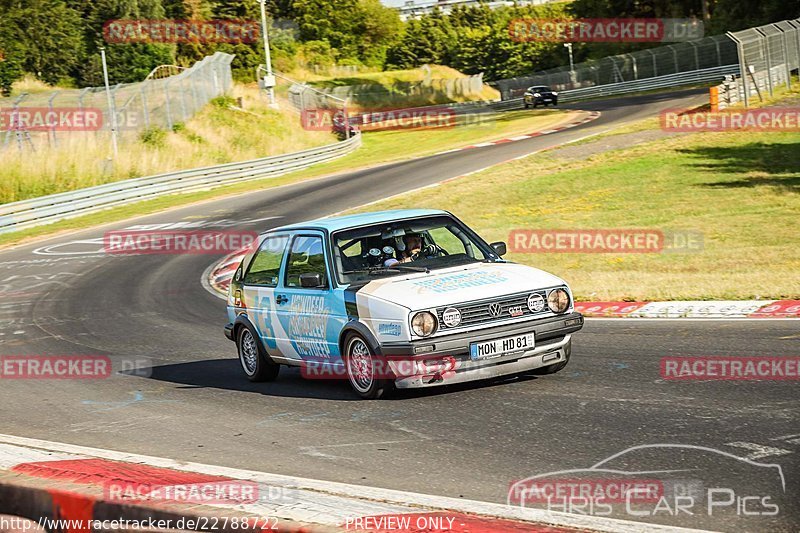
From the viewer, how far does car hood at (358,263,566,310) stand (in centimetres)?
871

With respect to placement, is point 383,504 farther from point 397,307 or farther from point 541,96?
point 541,96

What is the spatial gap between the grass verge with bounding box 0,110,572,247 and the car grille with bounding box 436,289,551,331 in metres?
22.5

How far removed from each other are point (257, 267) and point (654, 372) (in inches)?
167

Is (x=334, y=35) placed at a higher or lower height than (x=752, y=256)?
higher

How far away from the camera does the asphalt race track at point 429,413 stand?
6.49 m

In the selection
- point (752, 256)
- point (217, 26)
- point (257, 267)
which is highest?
point (217, 26)

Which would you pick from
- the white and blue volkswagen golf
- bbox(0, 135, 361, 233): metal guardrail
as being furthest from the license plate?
bbox(0, 135, 361, 233): metal guardrail

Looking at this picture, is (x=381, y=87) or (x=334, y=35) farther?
(x=334, y=35)

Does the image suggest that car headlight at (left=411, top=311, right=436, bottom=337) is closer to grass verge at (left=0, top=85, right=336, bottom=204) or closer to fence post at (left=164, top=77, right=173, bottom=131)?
grass verge at (left=0, top=85, right=336, bottom=204)

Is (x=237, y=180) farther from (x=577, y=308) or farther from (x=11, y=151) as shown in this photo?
(x=577, y=308)

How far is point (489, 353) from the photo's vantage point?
8.64 meters

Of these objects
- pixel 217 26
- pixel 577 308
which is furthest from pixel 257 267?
pixel 217 26

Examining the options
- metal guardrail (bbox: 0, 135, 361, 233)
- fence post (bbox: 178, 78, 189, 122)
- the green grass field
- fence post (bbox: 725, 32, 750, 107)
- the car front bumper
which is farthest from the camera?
fence post (bbox: 178, 78, 189, 122)

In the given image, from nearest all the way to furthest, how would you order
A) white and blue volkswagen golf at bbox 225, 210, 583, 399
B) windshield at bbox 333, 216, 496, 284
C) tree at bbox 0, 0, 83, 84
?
white and blue volkswagen golf at bbox 225, 210, 583, 399 → windshield at bbox 333, 216, 496, 284 → tree at bbox 0, 0, 83, 84
